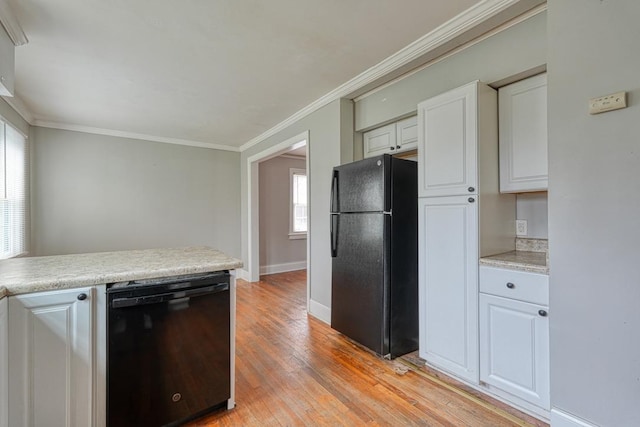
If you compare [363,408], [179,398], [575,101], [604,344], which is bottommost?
[363,408]

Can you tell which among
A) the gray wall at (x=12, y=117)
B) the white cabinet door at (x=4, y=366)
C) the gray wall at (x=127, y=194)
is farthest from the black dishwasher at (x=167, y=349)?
the gray wall at (x=127, y=194)

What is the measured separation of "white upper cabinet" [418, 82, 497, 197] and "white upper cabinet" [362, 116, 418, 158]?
34cm

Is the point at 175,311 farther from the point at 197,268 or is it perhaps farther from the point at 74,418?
the point at 74,418

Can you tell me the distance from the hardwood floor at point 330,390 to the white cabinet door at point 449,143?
139 centimetres

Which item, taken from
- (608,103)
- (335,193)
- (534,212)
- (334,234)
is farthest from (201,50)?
(534,212)

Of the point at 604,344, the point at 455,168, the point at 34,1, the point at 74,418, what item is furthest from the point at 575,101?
the point at 34,1

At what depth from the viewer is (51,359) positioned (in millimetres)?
1377

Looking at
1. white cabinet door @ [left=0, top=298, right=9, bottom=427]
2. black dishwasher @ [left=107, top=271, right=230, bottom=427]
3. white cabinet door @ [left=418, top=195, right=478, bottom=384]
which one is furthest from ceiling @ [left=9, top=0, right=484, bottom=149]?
white cabinet door @ [left=0, top=298, right=9, bottom=427]

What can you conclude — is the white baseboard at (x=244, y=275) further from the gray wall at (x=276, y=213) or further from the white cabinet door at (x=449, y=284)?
the white cabinet door at (x=449, y=284)

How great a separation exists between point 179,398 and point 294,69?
102 inches

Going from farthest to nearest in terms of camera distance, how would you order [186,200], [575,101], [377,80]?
[186,200] < [377,80] < [575,101]

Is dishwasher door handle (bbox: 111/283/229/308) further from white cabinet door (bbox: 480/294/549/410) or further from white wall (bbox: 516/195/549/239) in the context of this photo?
white wall (bbox: 516/195/549/239)

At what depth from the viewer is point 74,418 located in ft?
4.67

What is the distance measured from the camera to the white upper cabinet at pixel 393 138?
104 inches
